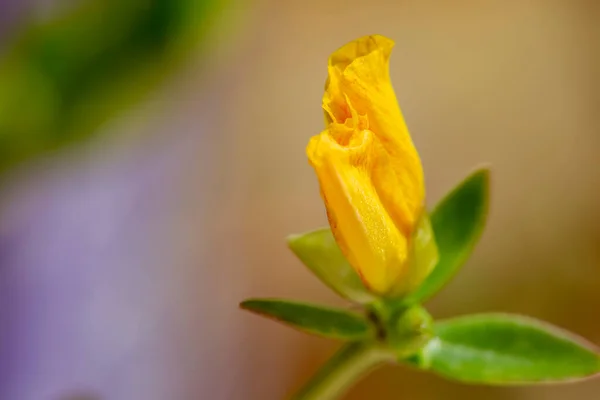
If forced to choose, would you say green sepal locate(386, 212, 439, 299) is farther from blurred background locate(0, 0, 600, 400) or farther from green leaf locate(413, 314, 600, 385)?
blurred background locate(0, 0, 600, 400)

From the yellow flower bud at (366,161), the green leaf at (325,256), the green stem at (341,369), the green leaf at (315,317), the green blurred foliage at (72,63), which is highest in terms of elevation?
the green blurred foliage at (72,63)

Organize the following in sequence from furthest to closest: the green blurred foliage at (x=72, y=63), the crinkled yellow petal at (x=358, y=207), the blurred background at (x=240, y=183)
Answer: the blurred background at (x=240, y=183), the green blurred foliage at (x=72, y=63), the crinkled yellow petal at (x=358, y=207)

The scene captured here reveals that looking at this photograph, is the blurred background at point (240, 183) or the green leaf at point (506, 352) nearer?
the green leaf at point (506, 352)

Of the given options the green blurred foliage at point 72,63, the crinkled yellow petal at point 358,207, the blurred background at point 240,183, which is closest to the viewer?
the crinkled yellow petal at point 358,207

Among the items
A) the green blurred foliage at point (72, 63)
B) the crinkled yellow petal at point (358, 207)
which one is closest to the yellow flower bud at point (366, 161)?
the crinkled yellow petal at point (358, 207)

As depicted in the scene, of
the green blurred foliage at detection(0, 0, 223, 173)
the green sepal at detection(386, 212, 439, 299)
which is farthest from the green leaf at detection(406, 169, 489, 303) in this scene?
the green blurred foliage at detection(0, 0, 223, 173)

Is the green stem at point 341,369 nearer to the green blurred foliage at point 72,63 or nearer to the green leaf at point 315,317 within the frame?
the green leaf at point 315,317
